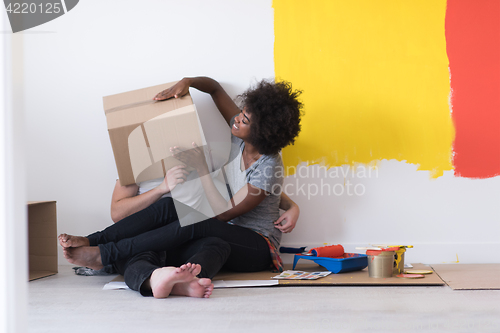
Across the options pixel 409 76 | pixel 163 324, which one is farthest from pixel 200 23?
pixel 163 324

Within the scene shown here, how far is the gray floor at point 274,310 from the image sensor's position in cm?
102

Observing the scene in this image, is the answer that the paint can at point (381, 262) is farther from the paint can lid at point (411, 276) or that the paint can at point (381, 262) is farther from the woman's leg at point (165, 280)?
the woman's leg at point (165, 280)

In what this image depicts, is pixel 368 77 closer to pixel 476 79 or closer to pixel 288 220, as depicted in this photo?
pixel 476 79

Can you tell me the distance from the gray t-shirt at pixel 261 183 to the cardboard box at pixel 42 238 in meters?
0.75

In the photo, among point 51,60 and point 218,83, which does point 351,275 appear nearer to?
point 218,83

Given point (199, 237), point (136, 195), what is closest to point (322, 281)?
point (199, 237)

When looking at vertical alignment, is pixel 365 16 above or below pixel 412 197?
above

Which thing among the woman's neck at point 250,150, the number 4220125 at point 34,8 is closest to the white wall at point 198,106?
the number 4220125 at point 34,8

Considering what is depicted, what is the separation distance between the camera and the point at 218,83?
194 centimetres

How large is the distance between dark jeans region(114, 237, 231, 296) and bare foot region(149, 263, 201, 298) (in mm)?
41

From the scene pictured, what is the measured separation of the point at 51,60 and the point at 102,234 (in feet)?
3.29

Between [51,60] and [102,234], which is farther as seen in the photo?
[51,60]

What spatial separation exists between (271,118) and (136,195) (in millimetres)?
639

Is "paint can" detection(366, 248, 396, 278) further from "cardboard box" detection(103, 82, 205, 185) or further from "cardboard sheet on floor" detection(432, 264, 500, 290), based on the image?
"cardboard box" detection(103, 82, 205, 185)
